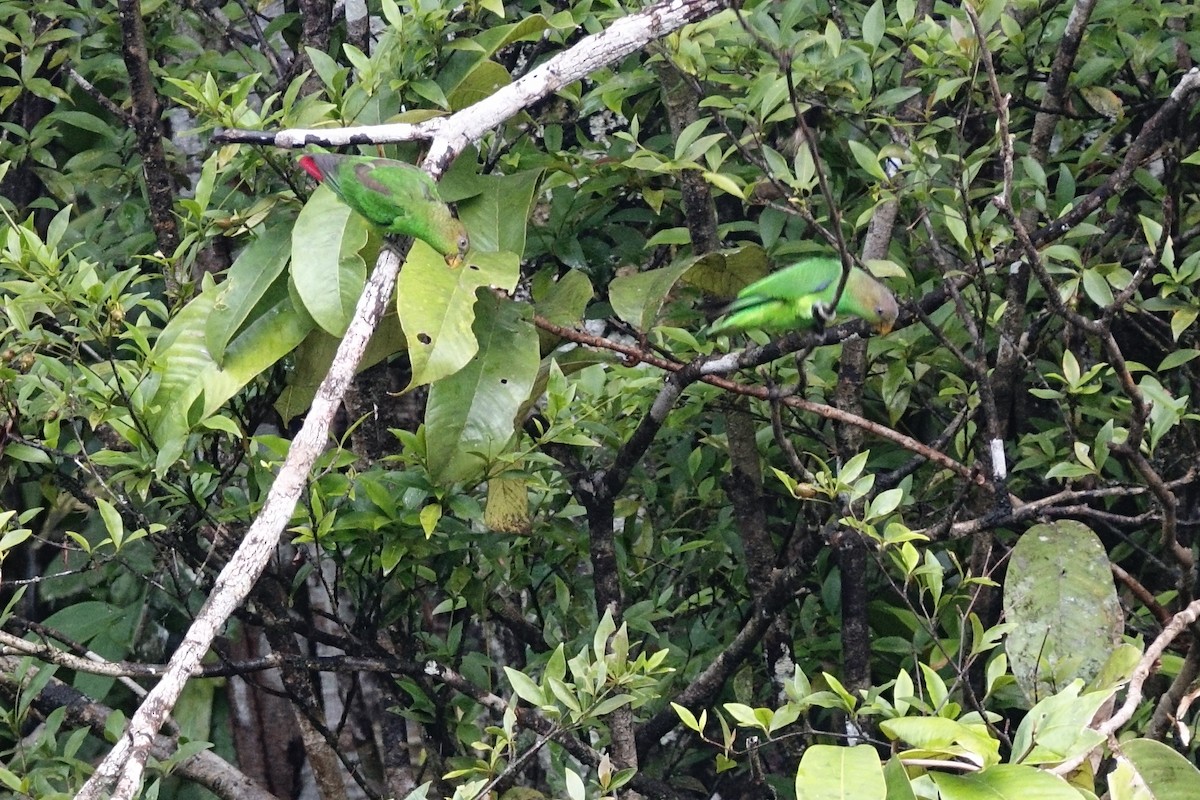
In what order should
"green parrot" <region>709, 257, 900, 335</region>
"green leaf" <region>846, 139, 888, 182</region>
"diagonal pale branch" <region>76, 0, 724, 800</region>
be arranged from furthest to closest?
"green leaf" <region>846, 139, 888, 182</region>
"green parrot" <region>709, 257, 900, 335</region>
"diagonal pale branch" <region>76, 0, 724, 800</region>

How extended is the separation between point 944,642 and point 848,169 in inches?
47.8

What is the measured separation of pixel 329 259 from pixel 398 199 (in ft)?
0.55

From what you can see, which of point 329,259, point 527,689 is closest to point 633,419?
point 329,259

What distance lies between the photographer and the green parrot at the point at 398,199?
7.24ft

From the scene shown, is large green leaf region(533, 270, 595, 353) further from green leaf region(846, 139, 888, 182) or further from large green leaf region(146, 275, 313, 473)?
green leaf region(846, 139, 888, 182)

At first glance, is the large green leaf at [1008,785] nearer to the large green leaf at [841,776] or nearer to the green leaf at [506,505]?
the large green leaf at [841,776]

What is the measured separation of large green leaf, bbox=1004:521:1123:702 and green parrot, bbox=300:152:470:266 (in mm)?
1158

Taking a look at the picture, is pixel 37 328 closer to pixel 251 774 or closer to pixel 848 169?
pixel 251 774

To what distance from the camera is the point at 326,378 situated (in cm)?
175

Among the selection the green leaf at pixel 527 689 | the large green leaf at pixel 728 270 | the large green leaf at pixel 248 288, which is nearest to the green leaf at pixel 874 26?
the large green leaf at pixel 728 270

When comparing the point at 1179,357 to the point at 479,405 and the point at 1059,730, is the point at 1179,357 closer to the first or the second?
the point at 1059,730

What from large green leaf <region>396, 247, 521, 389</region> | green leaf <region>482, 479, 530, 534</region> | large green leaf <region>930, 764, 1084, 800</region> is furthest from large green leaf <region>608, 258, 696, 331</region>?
large green leaf <region>930, 764, 1084, 800</region>

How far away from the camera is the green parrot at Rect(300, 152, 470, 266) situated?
86.9 inches

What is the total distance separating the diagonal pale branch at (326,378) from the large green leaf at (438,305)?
43 mm
